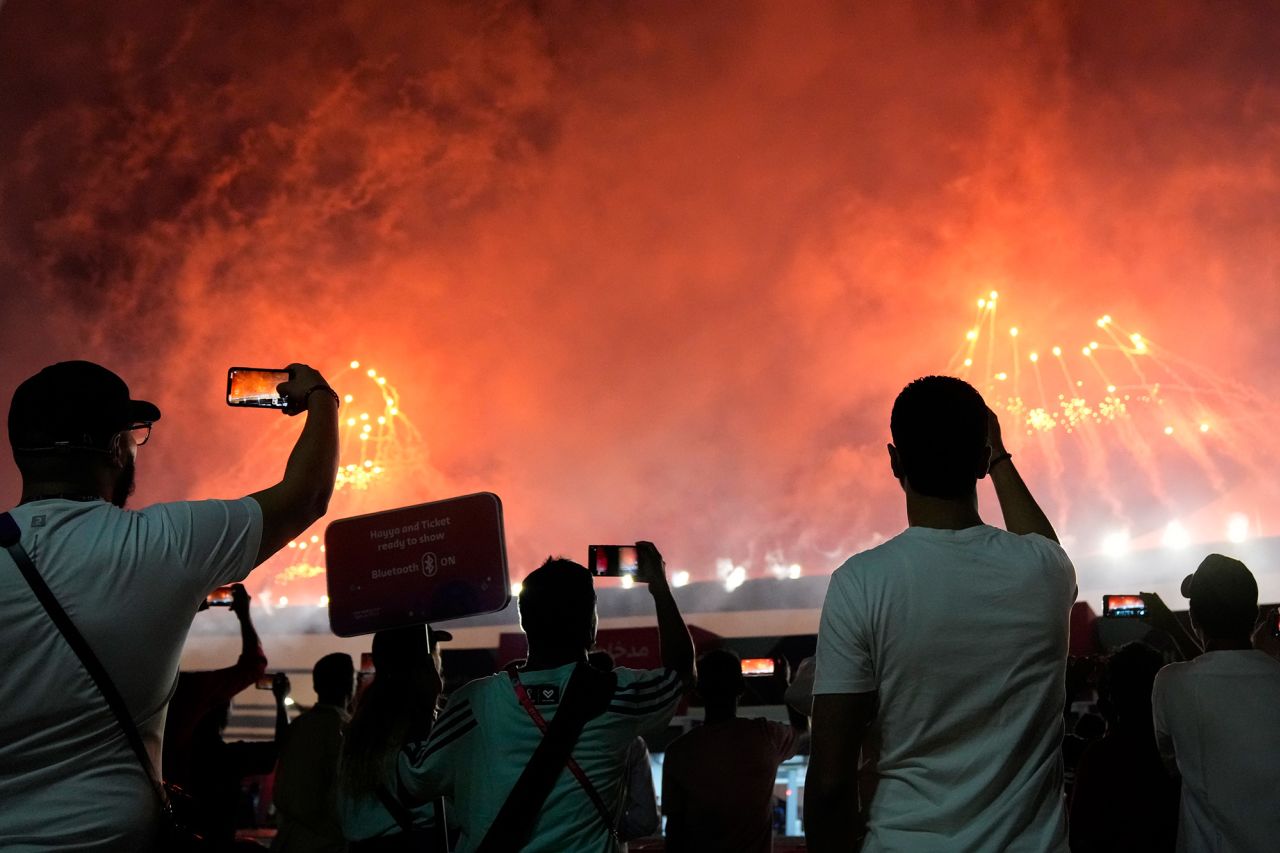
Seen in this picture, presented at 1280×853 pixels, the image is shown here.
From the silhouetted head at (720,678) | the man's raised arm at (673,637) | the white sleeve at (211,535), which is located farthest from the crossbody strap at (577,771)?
the silhouetted head at (720,678)

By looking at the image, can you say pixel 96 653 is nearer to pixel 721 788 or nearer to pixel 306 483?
pixel 306 483

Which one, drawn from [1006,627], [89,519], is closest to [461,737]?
[89,519]

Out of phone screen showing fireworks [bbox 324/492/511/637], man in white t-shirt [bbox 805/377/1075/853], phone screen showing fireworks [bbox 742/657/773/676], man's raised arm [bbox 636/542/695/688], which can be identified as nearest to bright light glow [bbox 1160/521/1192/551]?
phone screen showing fireworks [bbox 742/657/773/676]

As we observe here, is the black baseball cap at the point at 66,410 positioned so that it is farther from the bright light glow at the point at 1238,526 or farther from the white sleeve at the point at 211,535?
the bright light glow at the point at 1238,526

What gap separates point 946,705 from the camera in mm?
2486

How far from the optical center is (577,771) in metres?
3.20

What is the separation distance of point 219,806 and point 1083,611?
9.83 meters

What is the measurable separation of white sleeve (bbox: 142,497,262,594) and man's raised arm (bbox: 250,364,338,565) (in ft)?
0.12

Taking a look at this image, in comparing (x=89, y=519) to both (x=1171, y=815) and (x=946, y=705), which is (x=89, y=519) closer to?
(x=946, y=705)

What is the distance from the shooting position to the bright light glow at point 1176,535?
24598mm

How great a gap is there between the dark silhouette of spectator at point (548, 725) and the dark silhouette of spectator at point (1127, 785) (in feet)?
7.03

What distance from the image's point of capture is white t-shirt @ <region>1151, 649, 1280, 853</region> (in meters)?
3.56

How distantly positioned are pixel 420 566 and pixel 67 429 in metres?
1.69

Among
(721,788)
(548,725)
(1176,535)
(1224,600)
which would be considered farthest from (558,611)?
(1176,535)
